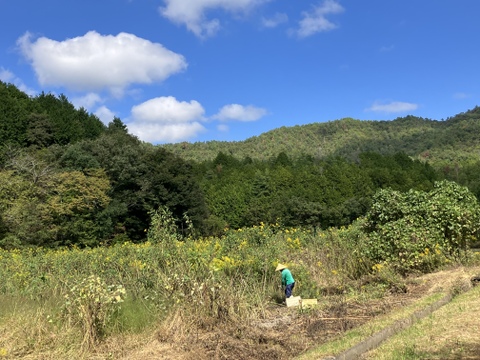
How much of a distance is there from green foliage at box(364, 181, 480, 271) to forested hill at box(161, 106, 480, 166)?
97141 millimetres

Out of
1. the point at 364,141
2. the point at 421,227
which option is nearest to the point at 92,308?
the point at 421,227

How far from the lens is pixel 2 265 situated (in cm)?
1048

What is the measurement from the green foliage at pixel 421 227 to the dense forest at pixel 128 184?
2812 millimetres

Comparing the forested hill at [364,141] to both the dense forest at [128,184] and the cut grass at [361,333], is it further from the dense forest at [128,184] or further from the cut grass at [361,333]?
the cut grass at [361,333]

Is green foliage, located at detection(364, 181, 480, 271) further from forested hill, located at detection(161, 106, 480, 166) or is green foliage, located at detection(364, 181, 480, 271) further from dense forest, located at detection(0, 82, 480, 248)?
forested hill, located at detection(161, 106, 480, 166)

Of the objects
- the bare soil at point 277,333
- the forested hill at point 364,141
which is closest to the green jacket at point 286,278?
the bare soil at point 277,333

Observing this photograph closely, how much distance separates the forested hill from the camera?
112 m

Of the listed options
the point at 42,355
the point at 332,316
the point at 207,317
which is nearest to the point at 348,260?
the point at 332,316

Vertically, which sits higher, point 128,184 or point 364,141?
point 364,141

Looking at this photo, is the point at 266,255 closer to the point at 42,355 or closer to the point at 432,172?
the point at 42,355

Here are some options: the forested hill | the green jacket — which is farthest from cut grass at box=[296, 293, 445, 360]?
the forested hill

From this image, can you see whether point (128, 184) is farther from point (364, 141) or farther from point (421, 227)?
point (364, 141)

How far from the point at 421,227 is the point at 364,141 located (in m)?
131

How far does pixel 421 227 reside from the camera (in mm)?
9789
